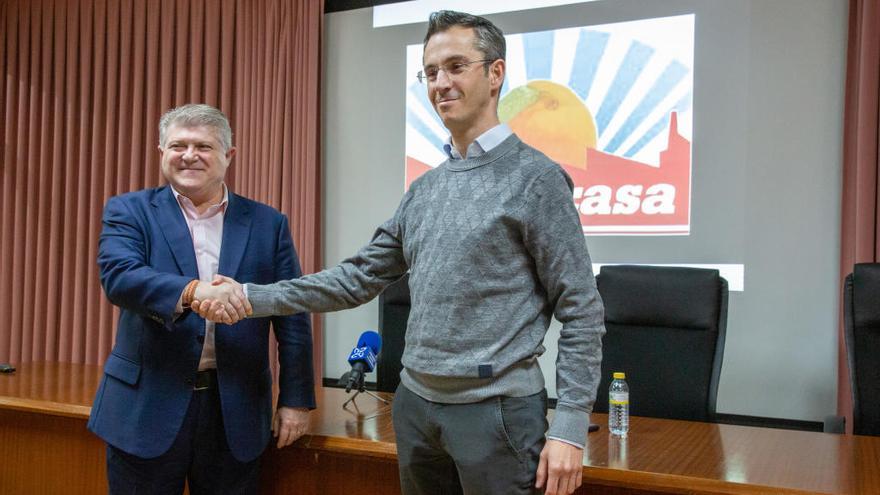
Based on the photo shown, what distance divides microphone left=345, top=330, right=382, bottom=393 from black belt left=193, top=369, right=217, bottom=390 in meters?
0.56

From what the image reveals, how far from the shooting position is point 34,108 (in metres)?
4.45

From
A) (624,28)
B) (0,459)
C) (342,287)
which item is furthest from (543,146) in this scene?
(0,459)

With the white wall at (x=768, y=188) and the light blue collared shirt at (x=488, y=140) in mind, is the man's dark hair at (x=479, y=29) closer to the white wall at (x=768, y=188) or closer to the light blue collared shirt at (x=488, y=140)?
the light blue collared shirt at (x=488, y=140)

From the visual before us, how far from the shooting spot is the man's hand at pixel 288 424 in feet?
5.80

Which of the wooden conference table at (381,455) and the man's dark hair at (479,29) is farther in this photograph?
the wooden conference table at (381,455)

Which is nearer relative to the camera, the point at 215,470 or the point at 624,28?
the point at 215,470

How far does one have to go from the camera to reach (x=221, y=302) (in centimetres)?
152

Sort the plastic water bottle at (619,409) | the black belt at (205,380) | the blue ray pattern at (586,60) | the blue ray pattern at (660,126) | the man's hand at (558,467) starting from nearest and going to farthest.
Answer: the man's hand at (558,467), the black belt at (205,380), the plastic water bottle at (619,409), the blue ray pattern at (660,126), the blue ray pattern at (586,60)

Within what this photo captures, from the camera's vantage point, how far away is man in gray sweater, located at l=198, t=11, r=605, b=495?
1.24 meters

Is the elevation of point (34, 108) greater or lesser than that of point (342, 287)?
greater

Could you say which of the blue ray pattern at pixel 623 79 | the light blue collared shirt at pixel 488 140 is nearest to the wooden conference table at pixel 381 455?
the light blue collared shirt at pixel 488 140

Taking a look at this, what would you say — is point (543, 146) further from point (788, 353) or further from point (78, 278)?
point (78, 278)

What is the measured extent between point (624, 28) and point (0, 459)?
9.56 feet

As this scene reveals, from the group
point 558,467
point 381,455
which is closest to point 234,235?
point 381,455
